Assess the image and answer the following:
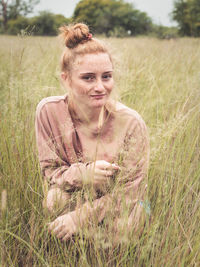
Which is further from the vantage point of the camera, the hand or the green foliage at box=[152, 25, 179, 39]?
the green foliage at box=[152, 25, 179, 39]

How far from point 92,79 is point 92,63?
84 mm

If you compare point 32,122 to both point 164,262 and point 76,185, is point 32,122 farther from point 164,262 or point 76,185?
point 164,262

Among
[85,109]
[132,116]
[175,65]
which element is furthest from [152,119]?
[175,65]

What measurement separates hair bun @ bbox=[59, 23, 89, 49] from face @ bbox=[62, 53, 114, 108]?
0.43ft

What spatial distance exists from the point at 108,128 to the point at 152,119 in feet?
2.14

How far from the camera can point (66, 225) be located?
1.08 metres

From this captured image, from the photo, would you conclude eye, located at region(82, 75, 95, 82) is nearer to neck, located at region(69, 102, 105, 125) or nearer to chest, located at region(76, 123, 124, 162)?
neck, located at region(69, 102, 105, 125)

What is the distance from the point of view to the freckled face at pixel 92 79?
1.28m

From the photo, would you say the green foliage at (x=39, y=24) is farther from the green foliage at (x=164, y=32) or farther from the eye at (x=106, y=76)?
the green foliage at (x=164, y=32)

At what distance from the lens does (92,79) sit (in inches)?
51.0

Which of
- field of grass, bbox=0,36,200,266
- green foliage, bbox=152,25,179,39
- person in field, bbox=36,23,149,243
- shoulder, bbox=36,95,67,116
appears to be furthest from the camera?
green foliage, bbox=152,25,179,39

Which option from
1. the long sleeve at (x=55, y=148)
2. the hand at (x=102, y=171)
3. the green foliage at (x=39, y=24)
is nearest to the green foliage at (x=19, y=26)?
the green foliage at (x=39, y=24)

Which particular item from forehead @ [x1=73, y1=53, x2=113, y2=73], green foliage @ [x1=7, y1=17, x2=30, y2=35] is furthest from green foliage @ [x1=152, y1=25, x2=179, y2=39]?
forehead @ [x1=73, y1=53, x2=113, y2=73]

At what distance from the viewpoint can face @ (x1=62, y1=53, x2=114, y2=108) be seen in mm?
1276
